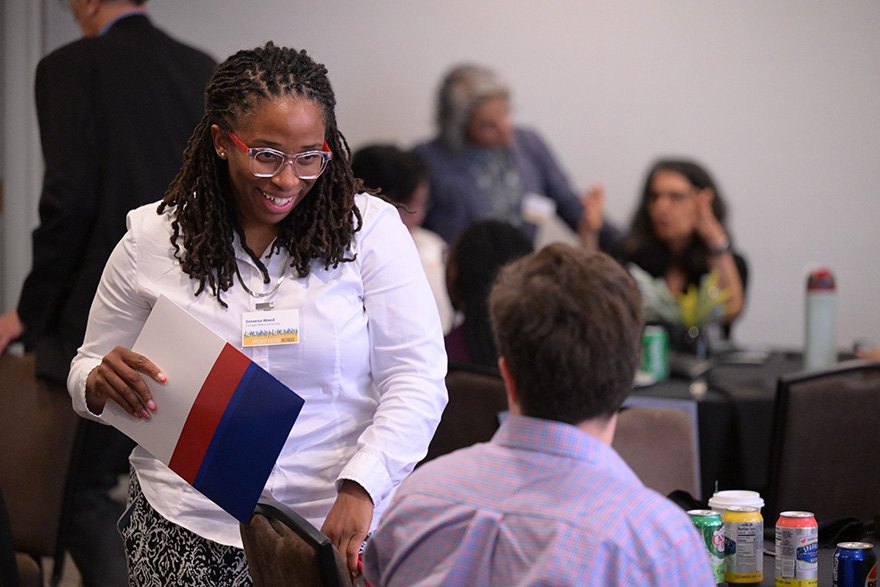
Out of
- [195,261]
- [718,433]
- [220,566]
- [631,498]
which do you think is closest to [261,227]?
[195,261]

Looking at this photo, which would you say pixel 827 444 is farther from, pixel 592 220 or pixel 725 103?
pixel 725 103

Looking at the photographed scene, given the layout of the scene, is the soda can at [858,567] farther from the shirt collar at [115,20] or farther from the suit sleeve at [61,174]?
the shirt collar at [115,20]

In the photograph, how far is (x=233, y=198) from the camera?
157 cm

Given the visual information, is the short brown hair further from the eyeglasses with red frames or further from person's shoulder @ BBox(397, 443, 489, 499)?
the eyeglasses with red frames

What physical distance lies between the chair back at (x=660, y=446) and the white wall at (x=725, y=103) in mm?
3635

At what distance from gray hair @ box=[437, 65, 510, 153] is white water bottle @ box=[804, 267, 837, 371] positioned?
2344mm

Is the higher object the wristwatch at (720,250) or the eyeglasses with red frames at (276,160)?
the eyeglasses with red frames at (276,160)

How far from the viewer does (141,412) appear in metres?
1.47

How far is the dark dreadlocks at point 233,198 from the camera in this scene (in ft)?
4.77

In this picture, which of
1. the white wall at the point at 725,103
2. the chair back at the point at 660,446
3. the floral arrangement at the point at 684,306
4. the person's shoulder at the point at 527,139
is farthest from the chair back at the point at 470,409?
the white wall at the point at 725,103

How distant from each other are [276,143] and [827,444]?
1.60 metres

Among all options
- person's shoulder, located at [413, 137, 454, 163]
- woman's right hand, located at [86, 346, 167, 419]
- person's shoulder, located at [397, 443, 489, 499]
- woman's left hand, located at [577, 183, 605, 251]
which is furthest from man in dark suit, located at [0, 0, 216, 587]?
woman's left hand, located at [577, 183, 605, 251]

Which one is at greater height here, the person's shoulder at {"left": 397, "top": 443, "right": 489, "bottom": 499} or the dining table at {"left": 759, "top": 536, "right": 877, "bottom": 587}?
the person's shoulder at {"left": 397, "top": 443, "right": 489, "bottom": 499}

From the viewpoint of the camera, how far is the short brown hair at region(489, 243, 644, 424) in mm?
1018
